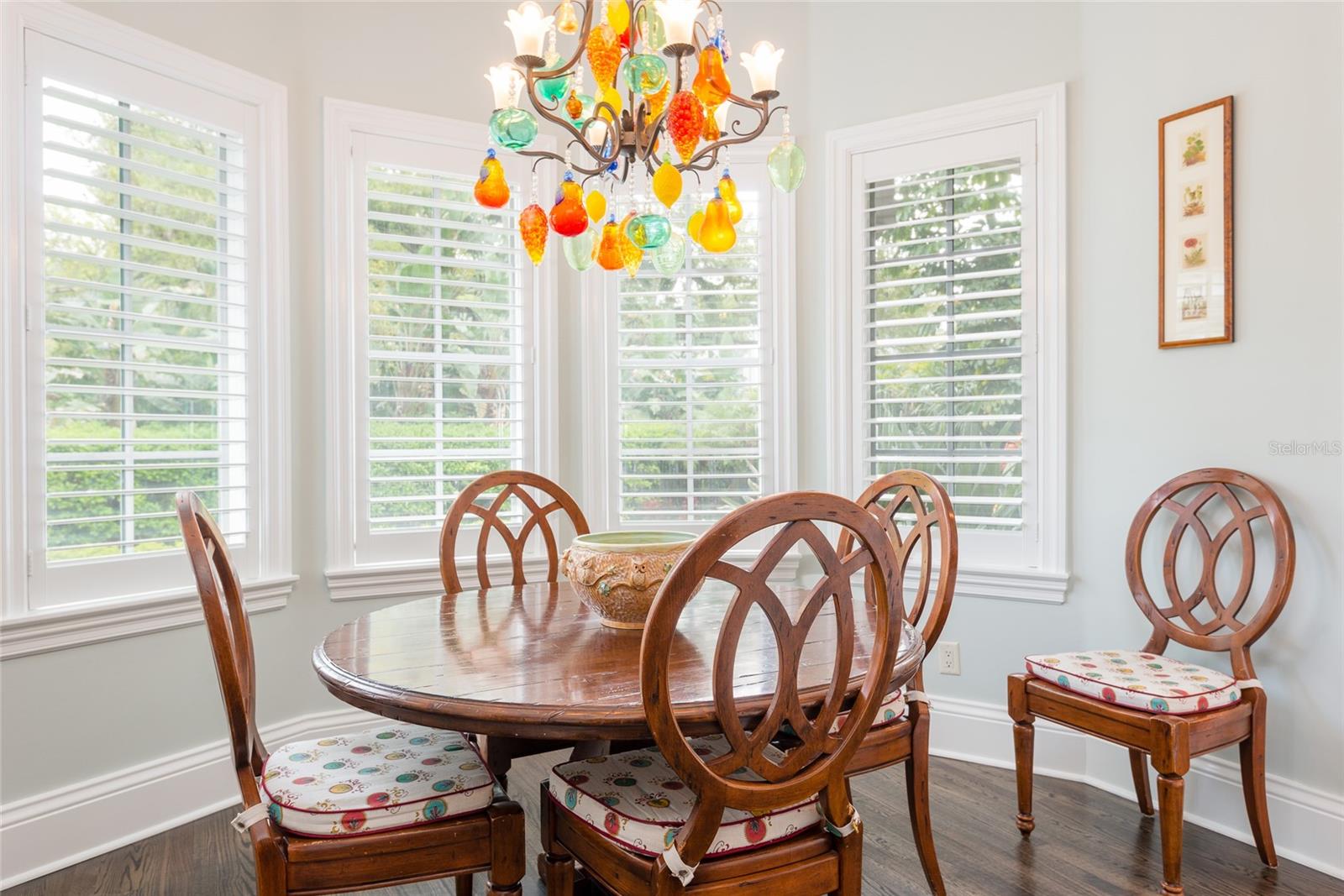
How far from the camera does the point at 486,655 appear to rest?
1.65m

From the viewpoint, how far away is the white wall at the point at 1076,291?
2279 millimetres

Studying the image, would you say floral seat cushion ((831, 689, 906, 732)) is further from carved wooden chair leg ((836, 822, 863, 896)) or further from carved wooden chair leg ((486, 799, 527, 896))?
carved wooden chair leg ((486, 799, 527, 896))

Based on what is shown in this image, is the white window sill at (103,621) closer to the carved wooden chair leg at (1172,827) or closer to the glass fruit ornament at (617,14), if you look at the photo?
the glass fruit ornament at (617,14)

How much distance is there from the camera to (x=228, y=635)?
1478 mm

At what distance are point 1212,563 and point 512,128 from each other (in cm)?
221

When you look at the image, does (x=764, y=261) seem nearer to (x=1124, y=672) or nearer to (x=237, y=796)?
(x=1124, y=672)

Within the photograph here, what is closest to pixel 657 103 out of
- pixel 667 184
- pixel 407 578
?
pixel 667 184

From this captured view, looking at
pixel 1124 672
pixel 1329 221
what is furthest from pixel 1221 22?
pixel 1124 672

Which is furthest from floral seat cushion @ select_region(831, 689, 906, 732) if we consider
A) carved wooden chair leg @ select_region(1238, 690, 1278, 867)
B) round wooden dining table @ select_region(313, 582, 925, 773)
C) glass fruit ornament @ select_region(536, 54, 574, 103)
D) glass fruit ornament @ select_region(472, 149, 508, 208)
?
glass fruit ornament @ select_region(536, 54, 574, 103)

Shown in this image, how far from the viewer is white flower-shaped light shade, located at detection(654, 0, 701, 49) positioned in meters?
1.66

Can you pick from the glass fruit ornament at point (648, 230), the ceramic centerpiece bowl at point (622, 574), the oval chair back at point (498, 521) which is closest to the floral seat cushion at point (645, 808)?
the ceramic centerpiece bowl at point (622, 574)

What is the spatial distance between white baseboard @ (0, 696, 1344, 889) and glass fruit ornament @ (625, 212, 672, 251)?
2022mm

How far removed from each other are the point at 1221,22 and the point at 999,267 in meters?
0.93

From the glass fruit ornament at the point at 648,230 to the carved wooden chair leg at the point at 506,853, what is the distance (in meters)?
1.19
